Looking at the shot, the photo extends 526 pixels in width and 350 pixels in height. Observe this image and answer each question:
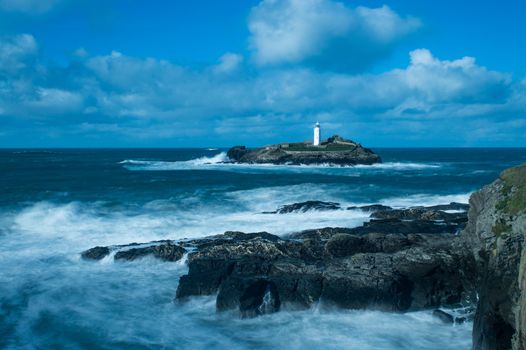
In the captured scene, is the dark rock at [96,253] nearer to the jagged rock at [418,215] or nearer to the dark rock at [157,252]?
the dark rock at [157,252]

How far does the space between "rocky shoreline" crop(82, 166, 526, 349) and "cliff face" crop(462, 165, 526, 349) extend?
0.02 m

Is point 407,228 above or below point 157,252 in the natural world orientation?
above

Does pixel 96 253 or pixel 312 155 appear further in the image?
pixel 312 155

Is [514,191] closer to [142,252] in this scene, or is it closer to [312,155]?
[142,252]

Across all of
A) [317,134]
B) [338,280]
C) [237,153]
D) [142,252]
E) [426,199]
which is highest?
[317,134]

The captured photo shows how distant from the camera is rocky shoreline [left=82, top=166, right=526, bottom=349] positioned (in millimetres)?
10406

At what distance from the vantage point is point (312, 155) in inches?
3317

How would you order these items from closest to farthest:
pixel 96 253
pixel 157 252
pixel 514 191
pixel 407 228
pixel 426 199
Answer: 1. pixel 514 191
2. pixel 157 252
3. pixel 96 253
4. pixel 407 228
5. pixel 426 199

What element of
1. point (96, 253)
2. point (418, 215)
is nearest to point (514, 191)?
point (418, 215)

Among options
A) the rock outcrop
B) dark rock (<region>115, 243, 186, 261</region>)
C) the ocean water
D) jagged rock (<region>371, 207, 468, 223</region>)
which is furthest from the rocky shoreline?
the rock outcrop

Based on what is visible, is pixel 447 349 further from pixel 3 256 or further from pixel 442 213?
pixel 3 256

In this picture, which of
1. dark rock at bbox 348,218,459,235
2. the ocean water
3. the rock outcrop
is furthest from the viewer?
the rock outcrop

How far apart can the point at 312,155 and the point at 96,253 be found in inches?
2617

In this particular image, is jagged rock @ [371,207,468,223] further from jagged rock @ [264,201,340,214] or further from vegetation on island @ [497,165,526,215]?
vegetation on island @ [497,165,526,215]
